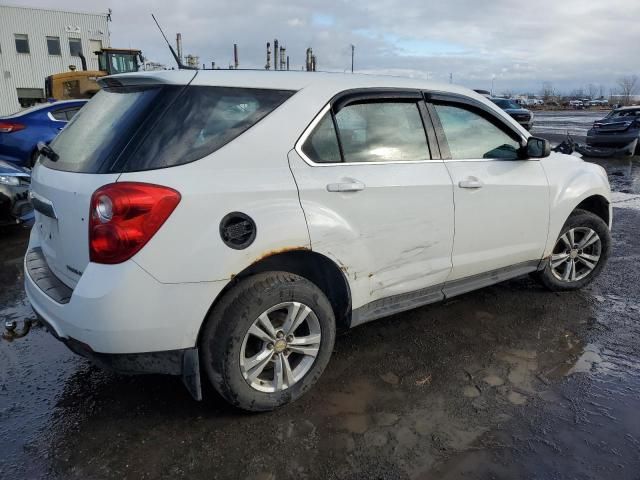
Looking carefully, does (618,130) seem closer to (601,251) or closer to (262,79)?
(601,251)

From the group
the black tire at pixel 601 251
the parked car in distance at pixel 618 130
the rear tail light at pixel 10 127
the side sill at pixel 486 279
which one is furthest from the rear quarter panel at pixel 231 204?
the parked car in distance at pixel 618 130

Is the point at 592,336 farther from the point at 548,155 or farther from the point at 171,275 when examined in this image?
the point at 171,275

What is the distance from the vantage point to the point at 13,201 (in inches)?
243

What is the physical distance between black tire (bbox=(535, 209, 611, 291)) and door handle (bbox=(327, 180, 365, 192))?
216 cm

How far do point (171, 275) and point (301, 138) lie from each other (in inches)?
39.5

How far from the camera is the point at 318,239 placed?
8.81 ft

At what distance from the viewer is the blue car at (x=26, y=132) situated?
8742 millimetres

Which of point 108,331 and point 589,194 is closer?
point 108,331

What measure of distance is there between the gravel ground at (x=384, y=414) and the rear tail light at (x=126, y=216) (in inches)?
38.9

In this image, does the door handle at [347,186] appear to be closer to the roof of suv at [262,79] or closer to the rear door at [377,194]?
the rear door at [377,194]

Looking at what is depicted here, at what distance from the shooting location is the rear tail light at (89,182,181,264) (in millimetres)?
2254

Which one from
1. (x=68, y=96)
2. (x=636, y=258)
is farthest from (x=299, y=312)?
(x=68, y=96)

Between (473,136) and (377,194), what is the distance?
1121mm

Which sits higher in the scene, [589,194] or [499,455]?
[589,194]
